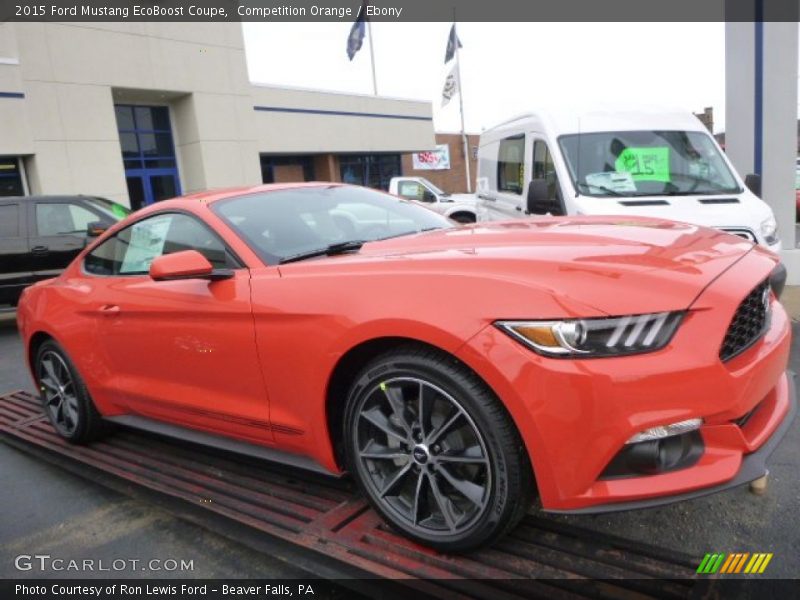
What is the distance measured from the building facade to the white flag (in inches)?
362

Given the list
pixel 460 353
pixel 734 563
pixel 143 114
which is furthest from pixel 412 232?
pixel 143 114

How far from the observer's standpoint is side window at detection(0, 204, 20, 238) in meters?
8.41

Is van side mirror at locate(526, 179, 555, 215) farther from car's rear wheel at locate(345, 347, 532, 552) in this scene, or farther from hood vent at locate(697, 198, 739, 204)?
car's rear wheel at locate(345, 347, 532, 552)

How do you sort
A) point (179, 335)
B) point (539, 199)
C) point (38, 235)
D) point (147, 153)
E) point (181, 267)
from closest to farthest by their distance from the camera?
1. point (181, 267)
2. point (179, 335)
3. point (539, 199)
4. point (38, 235)
5. point (147, 153)

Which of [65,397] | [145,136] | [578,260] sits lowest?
[65,397]

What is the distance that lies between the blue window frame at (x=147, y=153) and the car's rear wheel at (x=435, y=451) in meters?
18.5

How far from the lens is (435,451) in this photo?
2348mm

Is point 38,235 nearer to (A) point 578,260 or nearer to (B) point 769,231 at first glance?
(A) point 578,260

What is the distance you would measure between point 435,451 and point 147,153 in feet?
63.8

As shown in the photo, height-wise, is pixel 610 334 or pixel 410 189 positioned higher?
pixel 410 189

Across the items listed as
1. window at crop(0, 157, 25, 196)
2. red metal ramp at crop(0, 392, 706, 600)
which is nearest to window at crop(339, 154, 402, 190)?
window at crop(0, 157, 25, 196)

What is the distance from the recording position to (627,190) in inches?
227

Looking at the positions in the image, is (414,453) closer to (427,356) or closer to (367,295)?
(427,356)

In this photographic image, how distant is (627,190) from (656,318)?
4.13 meters
